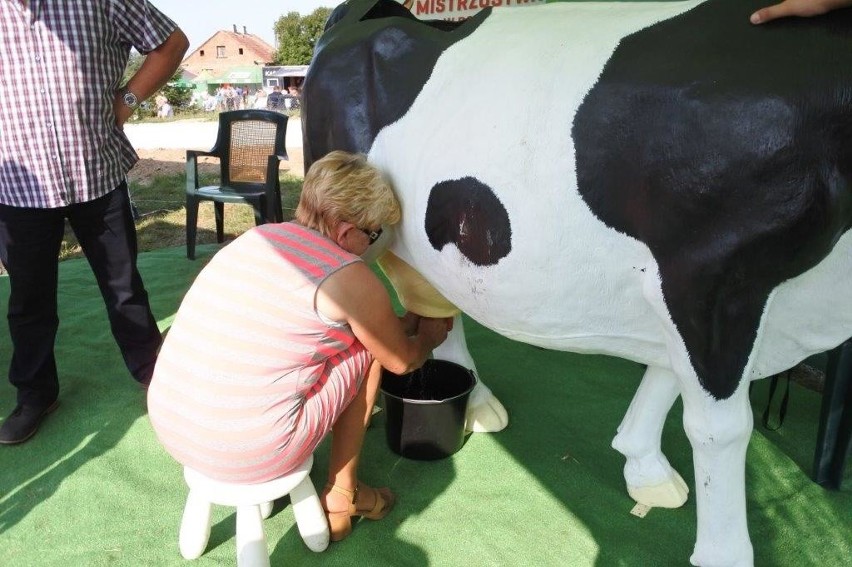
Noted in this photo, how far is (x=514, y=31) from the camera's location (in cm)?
158

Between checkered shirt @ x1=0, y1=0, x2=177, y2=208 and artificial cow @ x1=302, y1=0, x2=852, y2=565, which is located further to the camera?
checkered shirt @ x1=0, y1=0, x2=177, y2=208

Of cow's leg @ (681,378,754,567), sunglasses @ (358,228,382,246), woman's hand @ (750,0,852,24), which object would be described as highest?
woman's hand @ (750,0,852,24)

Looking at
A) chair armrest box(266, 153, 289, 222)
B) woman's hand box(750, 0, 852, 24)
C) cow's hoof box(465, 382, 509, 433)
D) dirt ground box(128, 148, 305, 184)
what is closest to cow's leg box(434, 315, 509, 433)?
cow's hoof box(465, 382, 509, 433)

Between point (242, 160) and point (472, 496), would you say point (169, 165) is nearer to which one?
point (242, 160)

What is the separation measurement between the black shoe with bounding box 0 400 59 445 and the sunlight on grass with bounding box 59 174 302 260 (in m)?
2.60

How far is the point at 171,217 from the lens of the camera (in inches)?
238

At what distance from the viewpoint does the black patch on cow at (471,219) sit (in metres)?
1.48

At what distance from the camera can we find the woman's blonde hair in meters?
1.63

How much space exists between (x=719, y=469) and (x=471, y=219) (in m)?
0.82

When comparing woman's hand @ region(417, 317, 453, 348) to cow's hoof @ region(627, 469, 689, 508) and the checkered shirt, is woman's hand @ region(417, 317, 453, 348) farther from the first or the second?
the checkered shirt

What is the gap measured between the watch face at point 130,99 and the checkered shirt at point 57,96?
0.36 ft

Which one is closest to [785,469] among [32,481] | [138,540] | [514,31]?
[514,31]

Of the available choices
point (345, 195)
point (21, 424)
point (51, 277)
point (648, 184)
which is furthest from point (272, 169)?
point (648, 184)

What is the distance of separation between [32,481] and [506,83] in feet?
6.70
